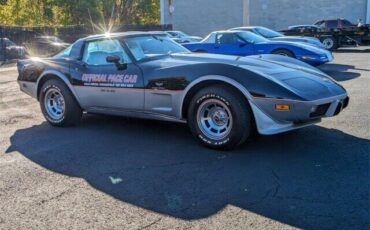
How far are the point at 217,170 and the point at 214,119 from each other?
90 cm

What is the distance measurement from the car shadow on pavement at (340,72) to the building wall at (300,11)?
1782cm

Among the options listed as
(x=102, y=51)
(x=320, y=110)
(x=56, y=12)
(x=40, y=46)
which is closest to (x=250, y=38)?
(x=102, y=51)

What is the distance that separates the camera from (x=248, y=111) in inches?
200

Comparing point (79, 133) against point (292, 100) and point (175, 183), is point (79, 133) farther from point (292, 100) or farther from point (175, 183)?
point (292, 100)

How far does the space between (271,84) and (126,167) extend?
1812mm

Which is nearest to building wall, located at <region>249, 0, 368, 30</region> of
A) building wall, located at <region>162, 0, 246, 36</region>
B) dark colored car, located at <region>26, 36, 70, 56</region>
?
building wall, located at <region>162, 0, 246, 36</region>

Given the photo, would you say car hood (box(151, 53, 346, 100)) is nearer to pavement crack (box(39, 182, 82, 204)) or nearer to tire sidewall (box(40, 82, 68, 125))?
tire sidewall (box(40, 82, 68, 125))

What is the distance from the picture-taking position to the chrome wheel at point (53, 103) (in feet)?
22.7

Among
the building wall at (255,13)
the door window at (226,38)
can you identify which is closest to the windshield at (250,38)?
the door window at (226,38)

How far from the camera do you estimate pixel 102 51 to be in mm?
6543

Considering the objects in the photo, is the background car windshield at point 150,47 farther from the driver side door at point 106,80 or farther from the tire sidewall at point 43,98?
the tire sidewall at point 43,98

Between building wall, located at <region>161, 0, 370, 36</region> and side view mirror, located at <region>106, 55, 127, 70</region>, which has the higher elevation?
building wall, located at <region>161, 0, 370, 36</region>

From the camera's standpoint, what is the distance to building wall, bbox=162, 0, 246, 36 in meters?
35.0

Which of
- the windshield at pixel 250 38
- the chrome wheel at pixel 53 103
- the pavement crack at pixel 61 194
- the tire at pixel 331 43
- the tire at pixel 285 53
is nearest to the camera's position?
the pavement crack at pixel 61 194
